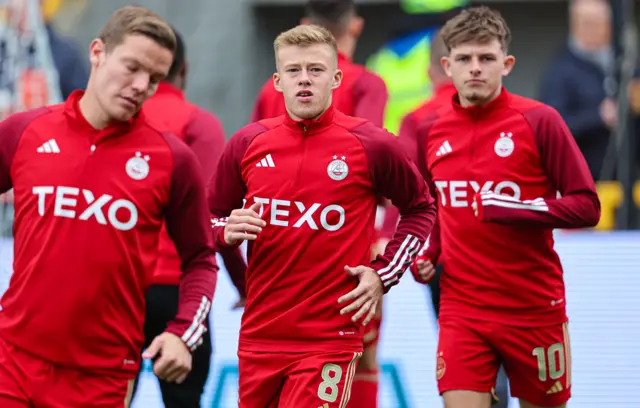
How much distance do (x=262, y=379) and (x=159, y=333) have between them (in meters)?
1.36

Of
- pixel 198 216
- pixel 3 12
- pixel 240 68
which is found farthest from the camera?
pixel 240 68

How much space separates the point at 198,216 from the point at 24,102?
5.56 meters

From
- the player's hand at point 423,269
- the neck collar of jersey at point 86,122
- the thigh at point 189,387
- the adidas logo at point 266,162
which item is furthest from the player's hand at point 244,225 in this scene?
the thigh at point 189,387

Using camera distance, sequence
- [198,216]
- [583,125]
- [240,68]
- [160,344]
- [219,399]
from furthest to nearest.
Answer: [240,68] < [583,125] < [219,399] < [198,216] < [160,344]

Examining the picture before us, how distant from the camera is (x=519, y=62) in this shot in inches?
594

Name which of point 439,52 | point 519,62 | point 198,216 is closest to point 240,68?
point 519,62

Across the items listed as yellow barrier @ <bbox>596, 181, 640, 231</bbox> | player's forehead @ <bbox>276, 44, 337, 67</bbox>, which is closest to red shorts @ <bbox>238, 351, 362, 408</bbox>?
player's forehead @ <bbox>276, 44, 337, 67</bbox>

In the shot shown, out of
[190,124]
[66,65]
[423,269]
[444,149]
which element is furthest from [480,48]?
[66,65]

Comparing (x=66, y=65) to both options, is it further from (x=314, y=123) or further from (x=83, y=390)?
(x=83, y=390)

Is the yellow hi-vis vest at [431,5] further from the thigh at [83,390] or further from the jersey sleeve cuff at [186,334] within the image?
the thigh at [83,390]

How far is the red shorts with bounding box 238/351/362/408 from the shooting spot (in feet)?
14.8

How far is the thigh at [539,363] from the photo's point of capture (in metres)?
5.36

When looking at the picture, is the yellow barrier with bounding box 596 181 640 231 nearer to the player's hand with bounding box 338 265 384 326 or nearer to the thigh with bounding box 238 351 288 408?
the player's hand with bounding box 338 265 384 326

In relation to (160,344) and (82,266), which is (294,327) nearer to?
(160,344)
